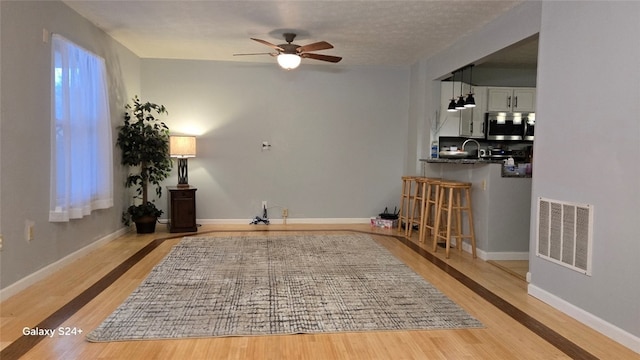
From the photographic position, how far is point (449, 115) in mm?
6012

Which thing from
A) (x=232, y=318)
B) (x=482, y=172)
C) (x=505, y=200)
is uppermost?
(x=482, y=172)

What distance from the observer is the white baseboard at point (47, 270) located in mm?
2966

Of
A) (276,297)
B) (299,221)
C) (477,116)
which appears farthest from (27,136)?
(477,116)

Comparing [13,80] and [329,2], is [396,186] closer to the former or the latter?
[329,2]

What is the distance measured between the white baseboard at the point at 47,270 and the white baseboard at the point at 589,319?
396cm

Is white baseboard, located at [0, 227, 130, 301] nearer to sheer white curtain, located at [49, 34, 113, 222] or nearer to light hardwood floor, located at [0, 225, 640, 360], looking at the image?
light hardwood floor, located at [0, 225, 640, 360]

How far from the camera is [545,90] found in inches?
124

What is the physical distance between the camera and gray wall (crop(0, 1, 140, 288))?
2943 millimetres

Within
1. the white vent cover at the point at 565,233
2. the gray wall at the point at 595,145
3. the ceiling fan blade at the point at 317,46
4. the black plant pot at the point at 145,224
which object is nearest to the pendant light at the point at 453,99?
the ceiling fan blade at the point at 317,46

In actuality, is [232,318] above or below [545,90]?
below

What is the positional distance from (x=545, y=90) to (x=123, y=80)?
194 inches

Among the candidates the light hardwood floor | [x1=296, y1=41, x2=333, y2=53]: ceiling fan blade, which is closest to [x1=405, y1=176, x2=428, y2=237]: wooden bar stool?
the light hardwood floor

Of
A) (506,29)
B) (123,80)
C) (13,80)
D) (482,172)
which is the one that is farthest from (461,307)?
(123,80)

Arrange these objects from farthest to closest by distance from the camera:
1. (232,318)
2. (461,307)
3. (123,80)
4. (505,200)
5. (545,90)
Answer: (123,80)
(505,200)
(545,90)
(461,307)
(232,318)
